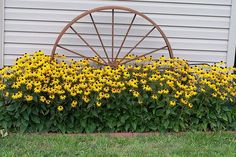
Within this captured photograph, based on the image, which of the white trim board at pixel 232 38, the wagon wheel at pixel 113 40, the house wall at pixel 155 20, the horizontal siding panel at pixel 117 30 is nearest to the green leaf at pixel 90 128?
the wagon wheel at pixel 113 40

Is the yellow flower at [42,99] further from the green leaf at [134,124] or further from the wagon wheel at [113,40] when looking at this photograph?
the green leaf at [134,124]

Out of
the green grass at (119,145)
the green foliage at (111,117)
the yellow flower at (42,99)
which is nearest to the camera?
the green grass at (119,145)

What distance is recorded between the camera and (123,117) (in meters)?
A: 5.00

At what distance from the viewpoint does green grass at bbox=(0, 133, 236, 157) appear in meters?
4.32

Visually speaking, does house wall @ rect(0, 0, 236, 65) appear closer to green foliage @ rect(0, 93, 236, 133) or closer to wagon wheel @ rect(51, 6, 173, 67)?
wagon wheel @ rect(51, 6, 173, 67)

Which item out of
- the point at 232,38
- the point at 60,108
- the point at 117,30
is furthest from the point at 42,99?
the point at 232,38

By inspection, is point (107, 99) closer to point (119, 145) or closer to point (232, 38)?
point (119, 145)

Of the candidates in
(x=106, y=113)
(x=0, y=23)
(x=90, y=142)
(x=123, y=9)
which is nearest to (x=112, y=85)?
(x=106, y=113)

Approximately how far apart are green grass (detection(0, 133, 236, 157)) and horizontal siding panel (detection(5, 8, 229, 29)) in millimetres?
1476

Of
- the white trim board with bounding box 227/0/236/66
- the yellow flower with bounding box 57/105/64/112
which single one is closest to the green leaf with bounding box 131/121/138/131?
the yellow flower with bounding box 57/105/64/112

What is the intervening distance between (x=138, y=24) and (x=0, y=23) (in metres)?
1.64

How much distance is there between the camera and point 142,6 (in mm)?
5660

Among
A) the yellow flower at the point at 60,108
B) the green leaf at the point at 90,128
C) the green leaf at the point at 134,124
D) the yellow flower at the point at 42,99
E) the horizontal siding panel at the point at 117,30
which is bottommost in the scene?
the green leaf at the point at 90,128

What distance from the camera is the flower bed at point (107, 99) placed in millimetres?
4910
